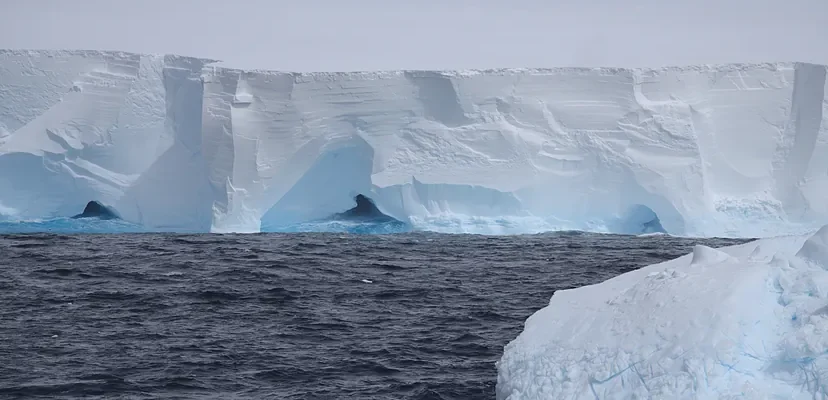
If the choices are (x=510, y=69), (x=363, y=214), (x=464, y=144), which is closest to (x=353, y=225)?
(x=363, y=214)

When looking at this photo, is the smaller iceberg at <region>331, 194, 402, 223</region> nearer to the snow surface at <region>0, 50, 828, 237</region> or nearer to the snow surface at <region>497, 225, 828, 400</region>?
the snow surface at <region>0, 50, 828, 237</region>

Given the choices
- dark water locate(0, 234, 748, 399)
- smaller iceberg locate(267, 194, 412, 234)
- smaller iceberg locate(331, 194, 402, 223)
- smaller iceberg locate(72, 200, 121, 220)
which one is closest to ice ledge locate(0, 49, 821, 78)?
smaller iceberg locate(267, 194, 412, 234)

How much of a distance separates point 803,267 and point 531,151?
9987 millimetres

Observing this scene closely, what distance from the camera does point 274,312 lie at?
313 inches

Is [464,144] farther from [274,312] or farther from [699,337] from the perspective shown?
[699,337]

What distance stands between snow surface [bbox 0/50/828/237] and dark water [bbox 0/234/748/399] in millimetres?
1165

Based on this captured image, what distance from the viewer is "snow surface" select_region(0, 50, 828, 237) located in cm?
1408

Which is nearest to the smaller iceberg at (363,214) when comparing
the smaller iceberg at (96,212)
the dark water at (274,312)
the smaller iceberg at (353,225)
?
the smaller iceberg at (353,225)

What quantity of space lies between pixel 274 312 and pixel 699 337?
15.1 ft

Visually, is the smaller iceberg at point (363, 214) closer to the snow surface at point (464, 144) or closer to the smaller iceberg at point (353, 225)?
the smaller iceberg at point (353, 225)

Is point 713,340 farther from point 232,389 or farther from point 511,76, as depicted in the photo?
point 511,76

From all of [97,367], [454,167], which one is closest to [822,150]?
[454,167]

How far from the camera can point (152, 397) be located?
5.41 meters

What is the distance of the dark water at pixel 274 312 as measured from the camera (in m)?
5.78
